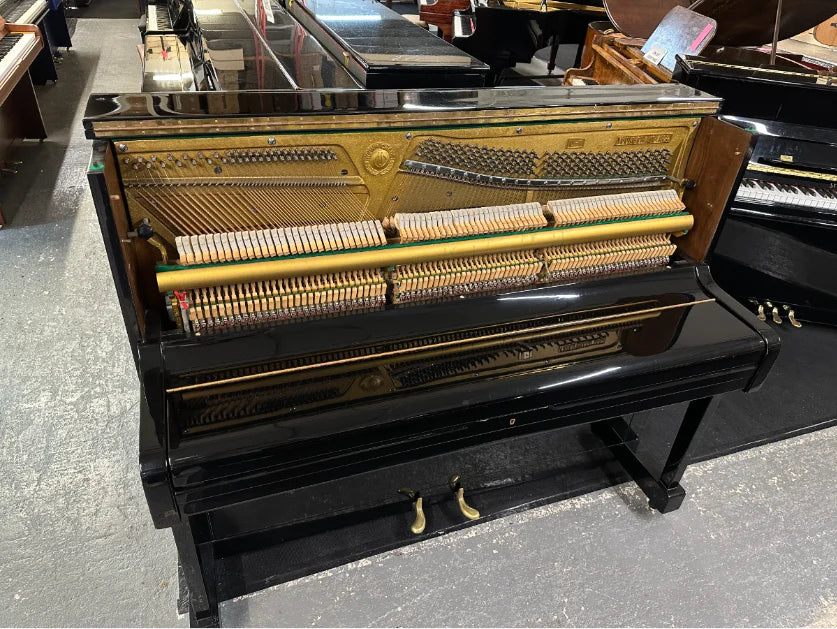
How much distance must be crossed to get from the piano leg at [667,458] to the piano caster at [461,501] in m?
0.71

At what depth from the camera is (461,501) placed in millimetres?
2156

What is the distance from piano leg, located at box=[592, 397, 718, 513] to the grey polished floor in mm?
69

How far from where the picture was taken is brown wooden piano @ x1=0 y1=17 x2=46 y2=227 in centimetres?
418

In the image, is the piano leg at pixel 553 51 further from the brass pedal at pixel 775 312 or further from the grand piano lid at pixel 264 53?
the grand piano lid at pixel 264 53

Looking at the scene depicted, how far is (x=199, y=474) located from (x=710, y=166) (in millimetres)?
1727

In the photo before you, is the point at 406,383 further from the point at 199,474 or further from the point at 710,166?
the point at 710,166

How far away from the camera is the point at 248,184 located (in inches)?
58.4

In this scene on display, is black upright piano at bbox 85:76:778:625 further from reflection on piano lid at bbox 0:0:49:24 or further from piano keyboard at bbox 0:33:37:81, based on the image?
reflection on piano lid at bbox 0:0:49:24

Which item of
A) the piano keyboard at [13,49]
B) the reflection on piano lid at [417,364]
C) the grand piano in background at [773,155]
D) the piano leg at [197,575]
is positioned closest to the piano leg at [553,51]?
the grand piano in background at [773,155]

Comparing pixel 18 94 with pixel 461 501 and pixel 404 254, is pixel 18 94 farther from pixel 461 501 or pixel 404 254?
pixel 461 501

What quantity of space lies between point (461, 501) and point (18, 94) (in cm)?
470

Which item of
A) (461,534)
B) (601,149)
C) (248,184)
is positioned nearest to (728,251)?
(601,149)

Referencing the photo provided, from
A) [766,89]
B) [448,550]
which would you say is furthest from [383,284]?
[766,89]

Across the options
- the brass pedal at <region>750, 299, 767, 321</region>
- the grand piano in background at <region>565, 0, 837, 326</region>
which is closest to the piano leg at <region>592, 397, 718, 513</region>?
the grand piano in background at <region>565, 0, 837, 326</region>
